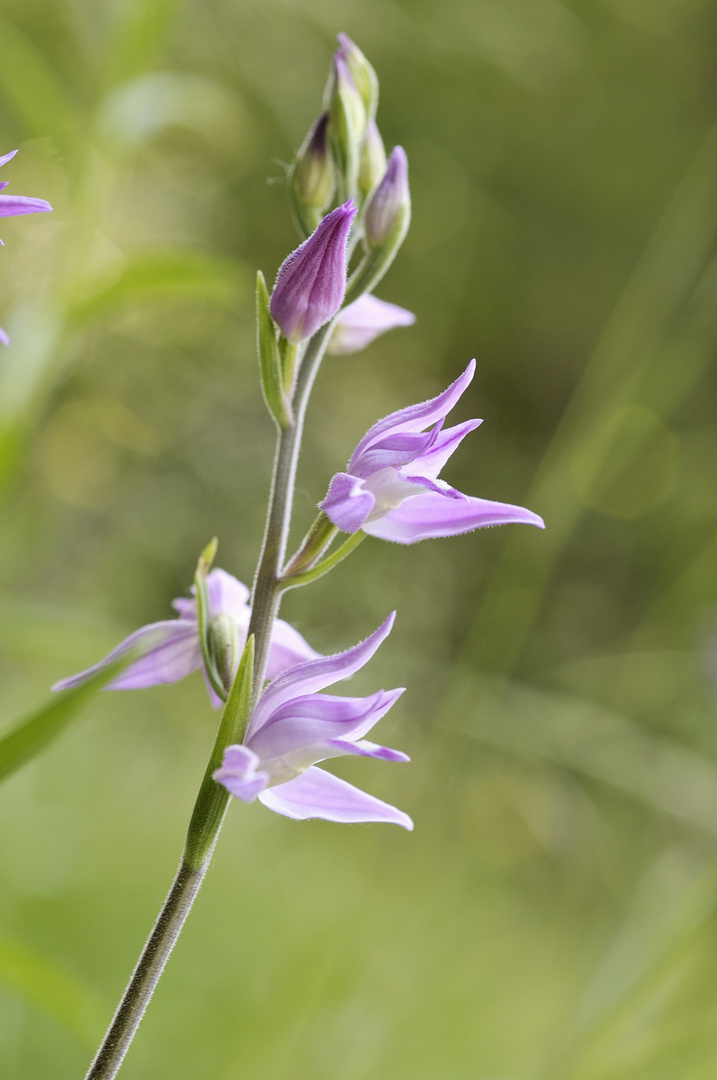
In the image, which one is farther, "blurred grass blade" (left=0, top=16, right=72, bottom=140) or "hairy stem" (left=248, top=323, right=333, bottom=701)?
"blurred grass blade" (left=0, top=16, right=72, bottom=140)

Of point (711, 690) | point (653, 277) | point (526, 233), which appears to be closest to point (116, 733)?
point (711, 690)

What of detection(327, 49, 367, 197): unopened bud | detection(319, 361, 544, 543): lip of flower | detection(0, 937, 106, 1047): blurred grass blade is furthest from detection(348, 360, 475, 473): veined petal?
detection(0, 937, 106, 1047): blurred grass blade

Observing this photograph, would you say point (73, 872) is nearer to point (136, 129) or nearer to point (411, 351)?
point (136, 129)

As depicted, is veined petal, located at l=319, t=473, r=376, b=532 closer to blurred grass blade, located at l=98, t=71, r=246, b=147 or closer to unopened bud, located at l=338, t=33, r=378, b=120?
unopened bud, located at l=338, t=33, r=378, b=120

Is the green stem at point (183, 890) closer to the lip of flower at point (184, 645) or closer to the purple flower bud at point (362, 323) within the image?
the lip of flower at point (184, 645)

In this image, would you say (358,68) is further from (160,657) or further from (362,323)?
(160,657)
